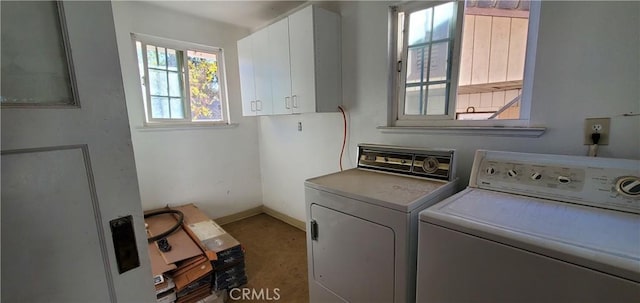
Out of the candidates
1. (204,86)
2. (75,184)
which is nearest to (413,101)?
(75,184)

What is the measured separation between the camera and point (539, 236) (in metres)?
0.81

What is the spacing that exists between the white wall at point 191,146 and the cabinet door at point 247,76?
1.06 ft

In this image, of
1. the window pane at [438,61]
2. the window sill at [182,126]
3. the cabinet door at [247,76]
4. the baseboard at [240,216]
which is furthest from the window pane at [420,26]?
the baseboard at [240,216]

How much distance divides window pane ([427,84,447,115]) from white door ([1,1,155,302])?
179 centimetres

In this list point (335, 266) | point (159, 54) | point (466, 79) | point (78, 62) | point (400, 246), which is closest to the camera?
point (78, 62)

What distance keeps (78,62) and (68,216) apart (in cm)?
36

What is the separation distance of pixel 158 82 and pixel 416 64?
2533 mm

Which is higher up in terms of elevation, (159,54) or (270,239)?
(159,54)

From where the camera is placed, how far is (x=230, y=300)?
1915 mm

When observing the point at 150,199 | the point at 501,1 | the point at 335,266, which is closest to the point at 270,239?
the point at 150,199

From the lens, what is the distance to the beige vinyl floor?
1994 mm

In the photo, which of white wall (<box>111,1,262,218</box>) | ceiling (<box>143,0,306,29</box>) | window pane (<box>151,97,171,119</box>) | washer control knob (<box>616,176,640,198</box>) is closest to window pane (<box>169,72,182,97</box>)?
window pane (<box>151,97,171,119</box>)

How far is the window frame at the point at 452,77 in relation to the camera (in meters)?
1.37

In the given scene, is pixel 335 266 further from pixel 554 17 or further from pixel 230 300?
pixel 554 17
